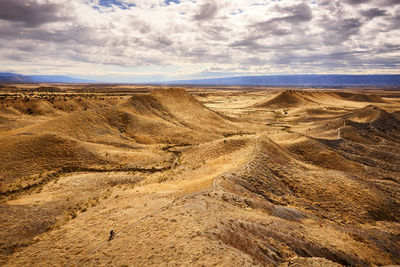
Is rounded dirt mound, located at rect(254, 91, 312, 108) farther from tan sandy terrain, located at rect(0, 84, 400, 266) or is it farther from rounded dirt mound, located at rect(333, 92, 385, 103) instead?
tan sandy terrain, located at rect(0, 84, 400, 266)

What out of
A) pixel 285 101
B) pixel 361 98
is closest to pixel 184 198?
pixel 285 101

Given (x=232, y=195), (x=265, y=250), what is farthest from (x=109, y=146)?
(x=265, y=250)

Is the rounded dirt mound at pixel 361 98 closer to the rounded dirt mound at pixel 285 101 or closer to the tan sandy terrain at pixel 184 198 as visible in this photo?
the rounded dirt mound at pixel 285 101

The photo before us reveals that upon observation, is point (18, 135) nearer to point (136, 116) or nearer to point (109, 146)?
point (109, 146)

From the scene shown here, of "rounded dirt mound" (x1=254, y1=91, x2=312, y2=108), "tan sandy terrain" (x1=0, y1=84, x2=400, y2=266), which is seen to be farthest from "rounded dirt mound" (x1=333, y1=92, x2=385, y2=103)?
"tan sandy terrain" (x1=0, y1=84, x2=400, y2=266)

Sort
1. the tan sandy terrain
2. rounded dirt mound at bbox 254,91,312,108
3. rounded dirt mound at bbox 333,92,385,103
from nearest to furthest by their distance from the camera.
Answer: the tan sandy terrain, rounded dirt mound at bbox 254,91,312,108, rounded dirt mound at bbox 333,92,385,103

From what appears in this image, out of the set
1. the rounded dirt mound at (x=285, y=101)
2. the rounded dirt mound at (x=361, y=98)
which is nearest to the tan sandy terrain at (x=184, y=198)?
the rounded dirt mound at (x=285, y=101)

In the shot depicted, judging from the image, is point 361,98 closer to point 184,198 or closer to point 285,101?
point 285,101

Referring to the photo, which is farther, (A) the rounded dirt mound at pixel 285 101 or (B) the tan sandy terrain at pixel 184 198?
(A) the rounded dirt mound at pixel 285 101
